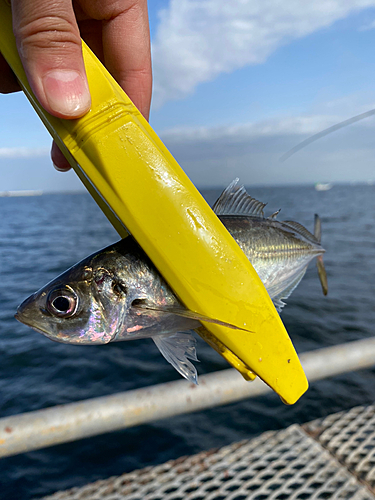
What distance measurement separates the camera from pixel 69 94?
37.5 inches

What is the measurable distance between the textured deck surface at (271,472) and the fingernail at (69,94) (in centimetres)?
295

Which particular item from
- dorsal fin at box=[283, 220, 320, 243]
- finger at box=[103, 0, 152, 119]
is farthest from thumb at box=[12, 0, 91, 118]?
dorsal fin at box=[283, 220, 320, 243]

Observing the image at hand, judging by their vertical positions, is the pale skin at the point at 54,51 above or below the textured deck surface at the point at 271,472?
above

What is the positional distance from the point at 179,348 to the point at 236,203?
61 cm

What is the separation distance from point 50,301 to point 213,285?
509 mm

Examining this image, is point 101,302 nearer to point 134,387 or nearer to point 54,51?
point 54,51

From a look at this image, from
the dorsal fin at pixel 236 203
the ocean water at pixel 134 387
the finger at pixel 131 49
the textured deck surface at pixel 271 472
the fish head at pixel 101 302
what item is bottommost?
the ocean water at pixel 134 387

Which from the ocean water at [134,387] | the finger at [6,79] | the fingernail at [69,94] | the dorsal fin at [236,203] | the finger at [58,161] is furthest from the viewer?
the ocean water at [134,387]

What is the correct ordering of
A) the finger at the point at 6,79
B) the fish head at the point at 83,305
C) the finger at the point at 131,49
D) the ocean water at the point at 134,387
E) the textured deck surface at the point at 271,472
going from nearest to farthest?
the fish head at the point at 83,305 < the finger at the point at 6,79 < the finger at the point at 131,49 < the textured deck surface at the point at 271,472 < the ocean water at the point at 134,387

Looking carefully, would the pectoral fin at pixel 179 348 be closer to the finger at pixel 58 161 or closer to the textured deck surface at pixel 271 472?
the finger at pixel 58 161

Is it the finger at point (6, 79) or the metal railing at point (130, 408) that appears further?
the metal railing at point (130, 408)

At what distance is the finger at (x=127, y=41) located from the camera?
193 centimetres

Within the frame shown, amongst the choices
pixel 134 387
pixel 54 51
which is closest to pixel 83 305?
pixel 54 51

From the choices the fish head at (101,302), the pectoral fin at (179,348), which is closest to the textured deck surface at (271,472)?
the pectoral fin at (179,348)
